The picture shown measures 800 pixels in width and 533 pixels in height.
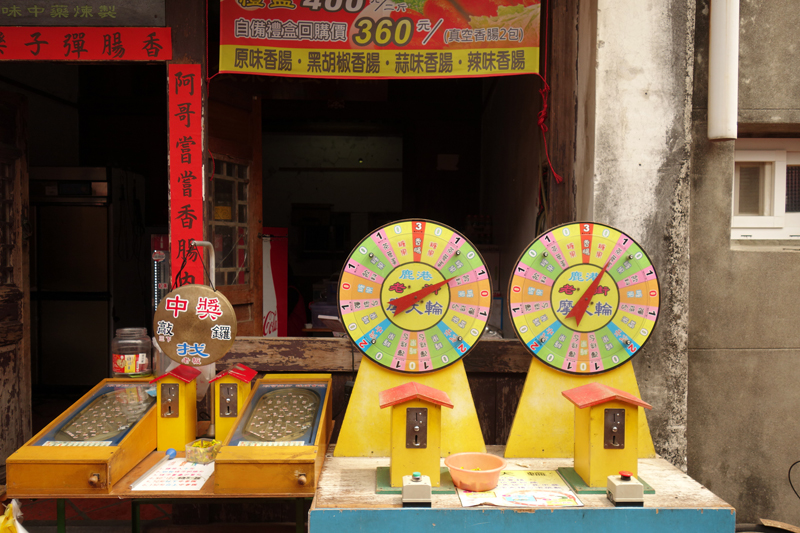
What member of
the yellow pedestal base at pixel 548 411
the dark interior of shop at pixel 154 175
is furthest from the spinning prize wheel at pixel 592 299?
the dark interior of shop at pixel 154 175

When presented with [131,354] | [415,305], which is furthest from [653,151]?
[131,354]

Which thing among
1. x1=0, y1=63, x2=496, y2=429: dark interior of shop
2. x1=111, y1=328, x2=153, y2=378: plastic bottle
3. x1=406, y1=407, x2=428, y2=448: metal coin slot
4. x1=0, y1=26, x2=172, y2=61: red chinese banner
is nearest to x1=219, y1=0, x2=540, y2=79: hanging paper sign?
x1=0, y1=26, x2=172, y2=61: red chinese banner

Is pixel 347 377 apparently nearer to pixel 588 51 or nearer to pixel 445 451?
pixel 445 451

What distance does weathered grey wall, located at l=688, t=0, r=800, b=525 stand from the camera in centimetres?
275

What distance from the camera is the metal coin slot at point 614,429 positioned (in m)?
1.92

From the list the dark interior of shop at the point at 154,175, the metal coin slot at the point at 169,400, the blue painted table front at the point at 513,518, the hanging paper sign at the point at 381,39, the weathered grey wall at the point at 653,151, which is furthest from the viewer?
the dark interior of shop at the point at 154,175

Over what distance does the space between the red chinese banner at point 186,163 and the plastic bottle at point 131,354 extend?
0.38 meters

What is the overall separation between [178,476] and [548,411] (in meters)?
1.50

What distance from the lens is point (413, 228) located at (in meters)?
2.20

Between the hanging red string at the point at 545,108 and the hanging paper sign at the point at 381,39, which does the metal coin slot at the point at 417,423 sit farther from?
the hanging paper sign at the point at 381,39

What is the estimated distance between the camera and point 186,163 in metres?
2.76

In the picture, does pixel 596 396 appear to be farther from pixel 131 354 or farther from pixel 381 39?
pixel 131 354

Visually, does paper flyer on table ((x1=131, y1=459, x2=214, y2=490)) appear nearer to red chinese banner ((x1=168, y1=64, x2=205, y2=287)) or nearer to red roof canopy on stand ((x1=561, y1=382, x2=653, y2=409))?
red chinese banner ((x1=168, y1=64, x2=205, y2=287))

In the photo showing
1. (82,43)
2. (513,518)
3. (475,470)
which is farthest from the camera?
(82,43)
